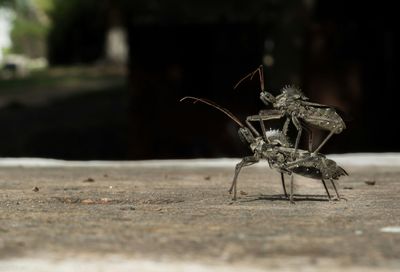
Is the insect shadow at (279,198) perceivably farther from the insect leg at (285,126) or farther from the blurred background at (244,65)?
the blurred background at (244,65)

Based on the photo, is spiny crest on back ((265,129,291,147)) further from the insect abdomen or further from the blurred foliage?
the blurred foliage

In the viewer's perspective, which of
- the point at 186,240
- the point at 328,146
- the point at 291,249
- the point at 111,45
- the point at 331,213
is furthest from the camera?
the point at 111,45

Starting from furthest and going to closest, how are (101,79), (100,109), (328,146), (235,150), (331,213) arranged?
(101,79) < (100,109) < (235,150) < (328,146) < (331,213)

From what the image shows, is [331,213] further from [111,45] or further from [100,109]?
[111,45]

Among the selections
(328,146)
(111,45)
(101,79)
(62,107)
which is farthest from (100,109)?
(328,146)

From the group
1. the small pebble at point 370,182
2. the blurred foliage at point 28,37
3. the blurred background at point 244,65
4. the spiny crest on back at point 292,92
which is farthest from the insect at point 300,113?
the blurred foliage at point 28,37

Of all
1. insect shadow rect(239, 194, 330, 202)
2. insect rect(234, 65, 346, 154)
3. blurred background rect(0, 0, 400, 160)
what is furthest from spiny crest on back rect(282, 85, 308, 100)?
blurred background rect(0, 0, 400, 160)
